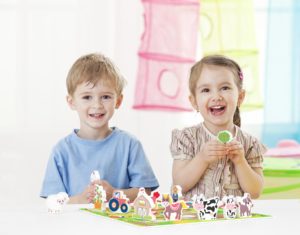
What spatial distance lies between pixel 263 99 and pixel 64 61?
0.87 meters

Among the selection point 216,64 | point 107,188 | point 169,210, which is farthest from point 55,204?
point 216,64

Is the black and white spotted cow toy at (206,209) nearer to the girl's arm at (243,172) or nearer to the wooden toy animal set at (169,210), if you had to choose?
the wooden toy animal set at (169,210)

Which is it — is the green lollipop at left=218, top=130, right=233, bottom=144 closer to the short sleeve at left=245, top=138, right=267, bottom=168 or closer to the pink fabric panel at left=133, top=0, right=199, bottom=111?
the short sleeve at left=245, top=138, right=267, bottom=168

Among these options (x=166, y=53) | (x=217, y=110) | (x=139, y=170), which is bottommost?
(x=139, y=170)

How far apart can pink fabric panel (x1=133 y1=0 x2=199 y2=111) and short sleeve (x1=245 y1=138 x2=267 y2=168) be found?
140 centimetres

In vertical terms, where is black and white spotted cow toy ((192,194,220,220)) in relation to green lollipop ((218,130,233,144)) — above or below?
below

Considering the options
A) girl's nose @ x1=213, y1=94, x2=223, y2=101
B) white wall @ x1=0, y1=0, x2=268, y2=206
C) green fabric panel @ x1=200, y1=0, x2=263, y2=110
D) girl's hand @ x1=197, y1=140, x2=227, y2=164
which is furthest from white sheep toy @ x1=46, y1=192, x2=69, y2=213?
green fabric panel @ x1=200, y1=0, x2=263, y2=110

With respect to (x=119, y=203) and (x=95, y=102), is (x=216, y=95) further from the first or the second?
(x=119, y=203)

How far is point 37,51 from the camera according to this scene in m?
2.94

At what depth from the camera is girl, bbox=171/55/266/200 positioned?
58.0 inches

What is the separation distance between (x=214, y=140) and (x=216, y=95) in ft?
0.41

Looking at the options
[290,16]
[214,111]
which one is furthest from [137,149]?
[290,16]

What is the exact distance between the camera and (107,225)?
992 mm

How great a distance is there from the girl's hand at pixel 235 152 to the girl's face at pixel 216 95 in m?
0.10
